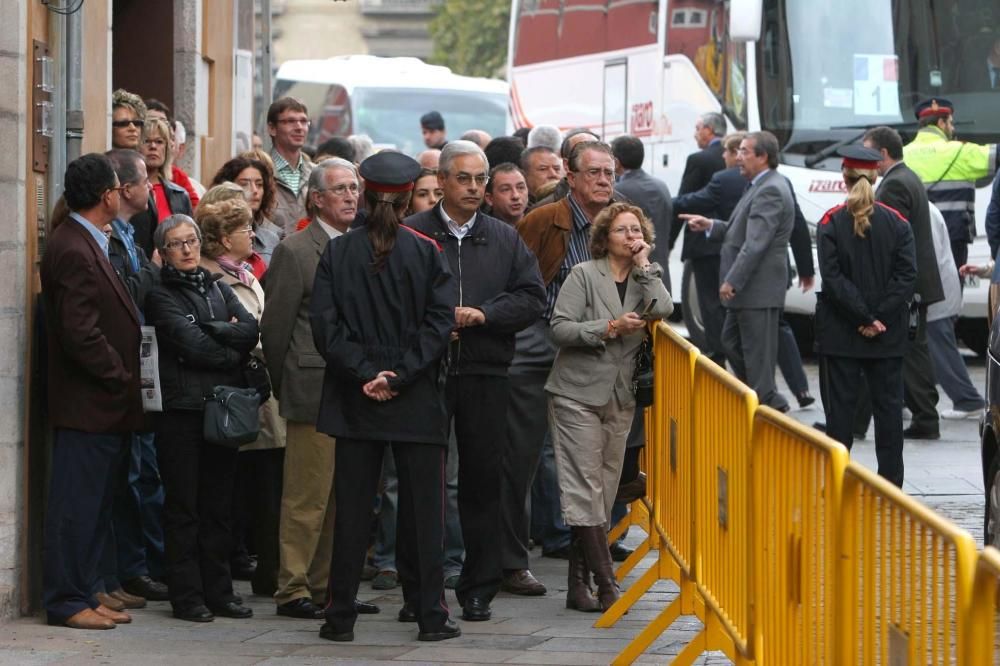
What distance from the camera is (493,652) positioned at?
742 cm

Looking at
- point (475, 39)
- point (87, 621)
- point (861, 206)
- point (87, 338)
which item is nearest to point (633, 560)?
point (87, 621)

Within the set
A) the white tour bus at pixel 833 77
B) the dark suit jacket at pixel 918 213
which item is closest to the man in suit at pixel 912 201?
the dark suit jacket at pixel 918 213

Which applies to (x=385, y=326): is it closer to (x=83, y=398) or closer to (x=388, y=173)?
(x=388, y=173)

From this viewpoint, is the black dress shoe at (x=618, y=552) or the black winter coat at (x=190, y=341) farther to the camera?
the black dress shoe at (x=618, y=552)

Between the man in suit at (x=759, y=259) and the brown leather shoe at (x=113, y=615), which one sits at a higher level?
the man in suit at (x=759, y=259)

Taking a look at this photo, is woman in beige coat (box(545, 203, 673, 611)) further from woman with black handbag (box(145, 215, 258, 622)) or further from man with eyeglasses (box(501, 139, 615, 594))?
woman with black handbag (box(145, 215, 258, 622))

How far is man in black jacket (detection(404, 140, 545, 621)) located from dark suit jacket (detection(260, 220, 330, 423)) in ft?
1.68

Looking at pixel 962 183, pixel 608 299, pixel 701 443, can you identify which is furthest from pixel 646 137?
pixel 701 443

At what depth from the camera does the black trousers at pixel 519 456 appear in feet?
28.7

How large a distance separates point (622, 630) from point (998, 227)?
618 centimetres

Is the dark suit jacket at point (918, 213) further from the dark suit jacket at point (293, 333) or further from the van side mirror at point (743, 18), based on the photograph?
the dark suit jacket at point (293, 333)

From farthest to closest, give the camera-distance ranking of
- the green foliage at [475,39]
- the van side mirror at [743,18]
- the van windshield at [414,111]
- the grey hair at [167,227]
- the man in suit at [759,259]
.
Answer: the green foliage at [475,39] < the van windshield at [414,111] < the van side mirror at [743,18] < the man in suit at [759,259] < the grey hair at [167,227]

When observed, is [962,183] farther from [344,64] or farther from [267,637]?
[344,64]

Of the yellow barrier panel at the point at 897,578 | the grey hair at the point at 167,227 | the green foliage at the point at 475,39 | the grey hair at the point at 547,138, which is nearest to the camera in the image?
the yellow barrier panel at the point at 897,578
